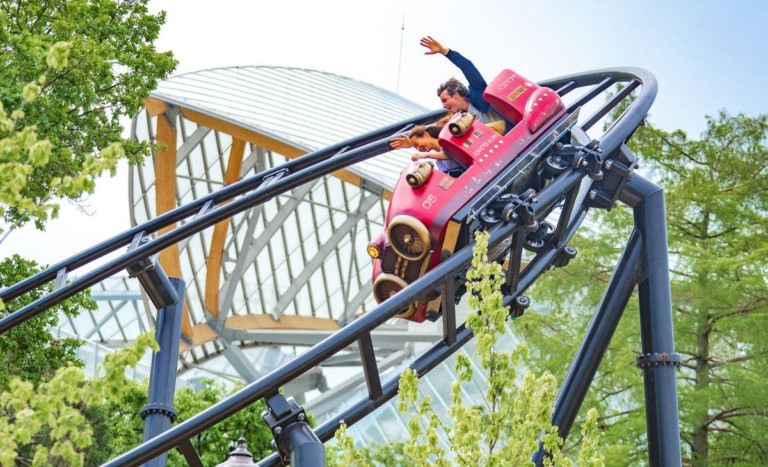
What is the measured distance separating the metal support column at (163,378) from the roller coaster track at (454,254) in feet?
1.98

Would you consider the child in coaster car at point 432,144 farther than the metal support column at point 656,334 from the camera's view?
Yes

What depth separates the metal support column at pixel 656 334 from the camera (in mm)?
6363

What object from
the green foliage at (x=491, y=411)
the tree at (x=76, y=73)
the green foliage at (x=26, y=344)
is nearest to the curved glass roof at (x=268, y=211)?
the tree at (x=76, y=73)

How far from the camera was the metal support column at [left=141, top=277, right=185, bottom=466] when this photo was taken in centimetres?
655

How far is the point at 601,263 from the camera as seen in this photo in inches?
Answer: 603

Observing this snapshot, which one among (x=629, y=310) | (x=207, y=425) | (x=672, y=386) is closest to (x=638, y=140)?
(x=629, y=310)

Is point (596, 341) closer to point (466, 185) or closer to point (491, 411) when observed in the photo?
point (466, 185)

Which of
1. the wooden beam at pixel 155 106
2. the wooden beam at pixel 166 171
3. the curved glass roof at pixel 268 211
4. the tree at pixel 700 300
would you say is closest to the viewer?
the tree at pixel 700 300

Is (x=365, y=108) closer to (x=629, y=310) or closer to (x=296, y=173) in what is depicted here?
(x=629, y=310)

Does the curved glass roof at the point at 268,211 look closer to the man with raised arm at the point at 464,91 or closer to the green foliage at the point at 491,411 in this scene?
the man with raised arm at the point at 464,91

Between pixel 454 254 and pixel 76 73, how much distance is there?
697 centimetres

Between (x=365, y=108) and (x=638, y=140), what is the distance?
20420mm

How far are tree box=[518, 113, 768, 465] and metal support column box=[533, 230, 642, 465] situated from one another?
5.81 metres

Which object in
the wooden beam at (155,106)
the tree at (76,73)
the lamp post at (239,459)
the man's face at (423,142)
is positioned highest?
the wooden beam at (155,106)
